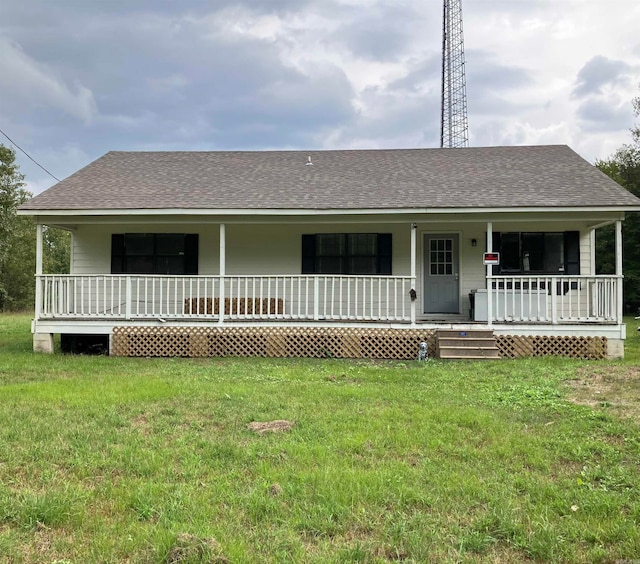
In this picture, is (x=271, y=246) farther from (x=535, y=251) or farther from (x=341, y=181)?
(x=535, y=251)

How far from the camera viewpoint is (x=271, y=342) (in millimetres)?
9758

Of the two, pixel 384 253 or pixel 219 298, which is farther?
pixel 384 253

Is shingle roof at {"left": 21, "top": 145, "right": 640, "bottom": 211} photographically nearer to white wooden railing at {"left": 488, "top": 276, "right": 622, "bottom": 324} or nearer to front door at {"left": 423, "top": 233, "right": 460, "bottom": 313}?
front door at {"left": 423, "top": 233, "right": 460, "bottom": 313}

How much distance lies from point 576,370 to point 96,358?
868cm

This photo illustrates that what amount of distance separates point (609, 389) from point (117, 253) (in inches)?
392

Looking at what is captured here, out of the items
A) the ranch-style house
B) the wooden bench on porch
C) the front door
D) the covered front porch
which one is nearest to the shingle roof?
the ranch-style house

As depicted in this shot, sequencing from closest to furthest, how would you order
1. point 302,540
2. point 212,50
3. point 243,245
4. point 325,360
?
point 302,540 → point 325,360 → point 243,245 → point 212,50

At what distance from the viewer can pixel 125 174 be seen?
11.9 meters

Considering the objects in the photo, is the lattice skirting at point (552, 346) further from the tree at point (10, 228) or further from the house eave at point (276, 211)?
the tree at point (10, 228)

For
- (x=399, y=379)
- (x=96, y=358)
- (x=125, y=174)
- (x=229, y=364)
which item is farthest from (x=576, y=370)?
(x=125, y=174)

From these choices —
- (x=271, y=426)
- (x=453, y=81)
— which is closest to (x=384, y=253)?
(x=271, y=426)

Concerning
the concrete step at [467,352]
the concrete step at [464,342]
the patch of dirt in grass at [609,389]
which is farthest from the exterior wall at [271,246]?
the patch of dirt in grass at [609,389]

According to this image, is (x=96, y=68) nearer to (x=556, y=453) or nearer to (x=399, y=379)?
(x=399, y=379)

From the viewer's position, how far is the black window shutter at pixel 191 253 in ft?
36.2
